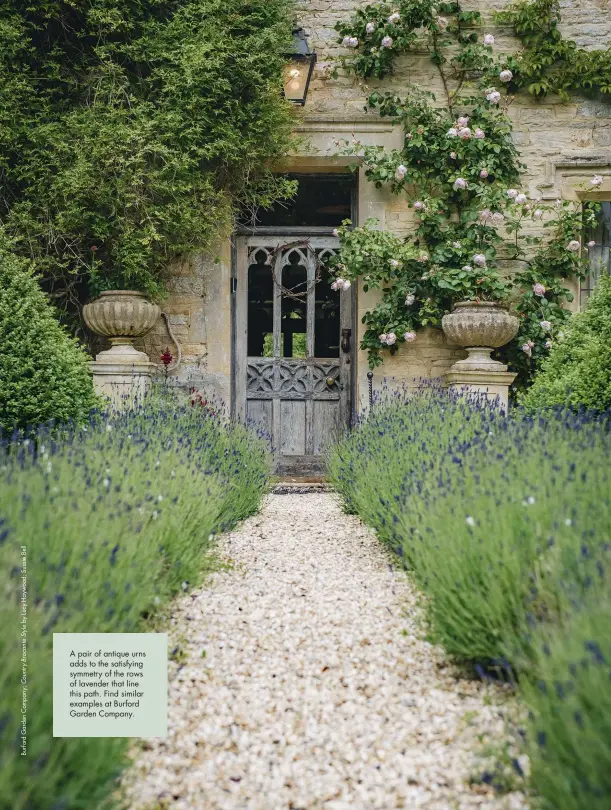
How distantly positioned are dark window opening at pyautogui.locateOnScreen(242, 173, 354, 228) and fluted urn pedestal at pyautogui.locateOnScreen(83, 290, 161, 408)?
1.66 meters

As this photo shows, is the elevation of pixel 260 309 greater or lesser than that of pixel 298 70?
lesser

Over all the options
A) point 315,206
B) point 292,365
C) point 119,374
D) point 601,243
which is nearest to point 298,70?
point 315,206

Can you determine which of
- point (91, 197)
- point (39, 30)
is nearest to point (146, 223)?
point (91, 197)

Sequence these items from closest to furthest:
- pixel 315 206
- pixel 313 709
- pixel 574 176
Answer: pixel 313 709
pixel 574 176
pixel 315 206

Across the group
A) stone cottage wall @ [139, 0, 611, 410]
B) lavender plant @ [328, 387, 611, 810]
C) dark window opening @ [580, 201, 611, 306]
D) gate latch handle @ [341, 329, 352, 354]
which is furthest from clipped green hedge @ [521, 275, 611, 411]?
gate latch handle @ [341, 329, 352, 354]

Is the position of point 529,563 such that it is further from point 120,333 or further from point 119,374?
point 120,333

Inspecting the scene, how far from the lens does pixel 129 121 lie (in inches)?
240

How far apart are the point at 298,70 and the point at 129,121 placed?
4.88 feet

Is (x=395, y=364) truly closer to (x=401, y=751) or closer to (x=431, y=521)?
(x=431, y=521)

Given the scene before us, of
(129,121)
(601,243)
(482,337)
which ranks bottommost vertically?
(482,337)

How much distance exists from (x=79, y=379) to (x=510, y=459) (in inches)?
105

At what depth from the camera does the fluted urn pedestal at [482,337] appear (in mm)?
6078

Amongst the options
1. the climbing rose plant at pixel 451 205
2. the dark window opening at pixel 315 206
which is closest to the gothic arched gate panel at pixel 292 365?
the dark window opening at pixel 315 206

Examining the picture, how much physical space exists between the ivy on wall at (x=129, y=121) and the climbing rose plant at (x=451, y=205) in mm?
870
